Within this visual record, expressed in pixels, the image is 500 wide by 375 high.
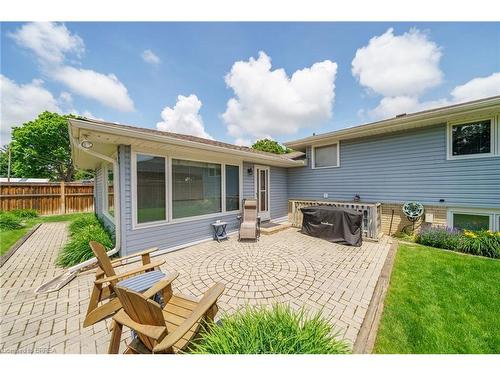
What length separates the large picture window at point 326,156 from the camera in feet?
25.8

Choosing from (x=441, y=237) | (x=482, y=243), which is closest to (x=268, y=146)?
(x=441, y=237)

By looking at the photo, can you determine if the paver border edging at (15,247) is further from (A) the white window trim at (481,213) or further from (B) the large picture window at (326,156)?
(A) the white window trim at (481,213)

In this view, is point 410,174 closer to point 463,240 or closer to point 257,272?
point 463,240

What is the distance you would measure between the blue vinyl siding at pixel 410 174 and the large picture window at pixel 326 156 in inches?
8.3

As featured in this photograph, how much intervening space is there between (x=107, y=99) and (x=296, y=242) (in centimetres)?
868

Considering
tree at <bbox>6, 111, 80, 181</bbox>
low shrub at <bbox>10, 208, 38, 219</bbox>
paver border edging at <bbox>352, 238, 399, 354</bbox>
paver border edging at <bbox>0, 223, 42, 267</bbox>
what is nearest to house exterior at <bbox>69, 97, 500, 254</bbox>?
paver border edging at <bbox>0, 223, 42, 267</bbox>

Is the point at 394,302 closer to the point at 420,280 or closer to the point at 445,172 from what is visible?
the point at 420,280

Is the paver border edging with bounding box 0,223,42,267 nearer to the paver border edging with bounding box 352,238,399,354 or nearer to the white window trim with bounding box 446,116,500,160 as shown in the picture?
the paver border edging with bounding box 352,238,399,354

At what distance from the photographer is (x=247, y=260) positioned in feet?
14.0

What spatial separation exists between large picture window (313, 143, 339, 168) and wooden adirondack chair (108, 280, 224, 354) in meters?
7.34

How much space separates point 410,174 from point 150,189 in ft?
26.0

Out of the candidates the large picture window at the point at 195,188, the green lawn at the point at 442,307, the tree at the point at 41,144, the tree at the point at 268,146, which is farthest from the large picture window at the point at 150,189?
the tree at the point at 268,146

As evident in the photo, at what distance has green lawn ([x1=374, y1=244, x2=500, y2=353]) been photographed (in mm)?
2051
